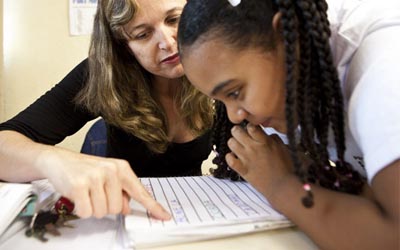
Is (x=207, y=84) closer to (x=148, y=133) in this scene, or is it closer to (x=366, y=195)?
(x=366, y=195)

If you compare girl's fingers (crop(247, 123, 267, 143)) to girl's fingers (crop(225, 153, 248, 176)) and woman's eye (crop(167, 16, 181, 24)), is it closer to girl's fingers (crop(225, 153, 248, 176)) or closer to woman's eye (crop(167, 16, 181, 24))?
girl's fingers (crop(225, 153, 248, 176))

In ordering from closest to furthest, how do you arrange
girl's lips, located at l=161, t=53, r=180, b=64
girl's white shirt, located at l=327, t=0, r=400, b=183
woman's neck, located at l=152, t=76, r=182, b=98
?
1. girl's white shirt, located at l=327, t=0, r=400, b=183
2. girl's lips, located at l=161, t=53, r=180, b=64
3. woman's neck, located at l=152, t=76, r=182, b=98

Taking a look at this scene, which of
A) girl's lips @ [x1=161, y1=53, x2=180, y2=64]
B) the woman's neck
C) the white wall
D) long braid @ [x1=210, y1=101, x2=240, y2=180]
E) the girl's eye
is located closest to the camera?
the girl's eye

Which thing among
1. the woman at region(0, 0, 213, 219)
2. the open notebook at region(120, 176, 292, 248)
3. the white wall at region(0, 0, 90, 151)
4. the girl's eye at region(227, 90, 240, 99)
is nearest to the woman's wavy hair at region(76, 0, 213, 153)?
the woman at region(0, 0, 213, 219)

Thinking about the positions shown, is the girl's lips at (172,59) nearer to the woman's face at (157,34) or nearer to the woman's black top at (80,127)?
the woman's face at (157,34)

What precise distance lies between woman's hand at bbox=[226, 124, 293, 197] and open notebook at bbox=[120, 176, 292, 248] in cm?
4

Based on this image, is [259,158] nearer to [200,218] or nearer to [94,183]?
[200,218]

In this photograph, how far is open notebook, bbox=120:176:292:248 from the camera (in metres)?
0.43

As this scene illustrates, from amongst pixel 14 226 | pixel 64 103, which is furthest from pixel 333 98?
pixel 64 103

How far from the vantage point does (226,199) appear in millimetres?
553

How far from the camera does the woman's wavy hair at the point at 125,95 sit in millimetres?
917

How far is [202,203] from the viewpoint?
20.8 inches

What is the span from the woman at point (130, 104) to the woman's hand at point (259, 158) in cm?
32

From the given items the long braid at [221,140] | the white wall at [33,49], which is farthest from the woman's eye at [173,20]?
the white wall at [33,49]
